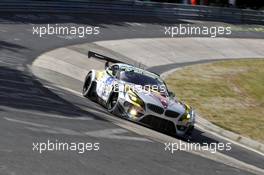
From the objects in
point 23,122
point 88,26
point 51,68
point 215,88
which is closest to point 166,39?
point 88,26

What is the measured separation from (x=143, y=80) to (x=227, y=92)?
25.5ft

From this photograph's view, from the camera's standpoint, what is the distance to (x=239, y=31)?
4138 cm

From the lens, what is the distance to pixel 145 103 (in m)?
14.6

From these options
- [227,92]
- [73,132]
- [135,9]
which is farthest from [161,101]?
[135,9]

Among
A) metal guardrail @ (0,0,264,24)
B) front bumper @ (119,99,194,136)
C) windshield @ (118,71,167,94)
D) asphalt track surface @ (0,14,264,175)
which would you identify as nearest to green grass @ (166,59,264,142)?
asphalt track surface @ (0,14,264,175)

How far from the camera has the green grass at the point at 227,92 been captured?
18500mm

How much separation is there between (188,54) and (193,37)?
14.7 ft

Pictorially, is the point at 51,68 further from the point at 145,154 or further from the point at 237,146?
the point at 145,154

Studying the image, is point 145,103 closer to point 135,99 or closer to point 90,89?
point 135,99

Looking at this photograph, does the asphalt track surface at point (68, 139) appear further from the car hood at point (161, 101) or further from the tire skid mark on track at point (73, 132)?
the car hood at point (161, 101)

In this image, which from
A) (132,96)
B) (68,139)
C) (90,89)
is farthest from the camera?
(90,89)

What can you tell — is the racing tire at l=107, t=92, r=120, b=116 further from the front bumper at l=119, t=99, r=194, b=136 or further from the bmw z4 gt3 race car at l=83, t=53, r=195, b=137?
the front bumper at l=119, t=99, r=194, b=136

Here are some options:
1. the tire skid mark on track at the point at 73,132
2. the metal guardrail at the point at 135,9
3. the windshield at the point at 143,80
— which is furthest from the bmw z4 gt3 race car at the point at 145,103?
the metal guardrail at the point at 135,9

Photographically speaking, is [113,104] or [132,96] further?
[113,104]
